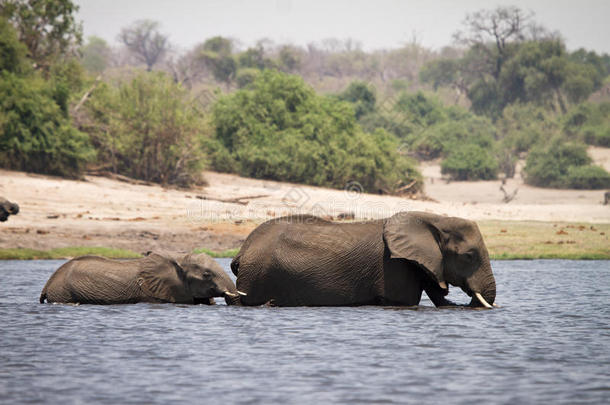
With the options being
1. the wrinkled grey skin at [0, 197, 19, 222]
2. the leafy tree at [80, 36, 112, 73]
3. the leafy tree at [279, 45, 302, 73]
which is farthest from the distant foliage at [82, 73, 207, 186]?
the leafy tree at [80, 36, 112, 73]

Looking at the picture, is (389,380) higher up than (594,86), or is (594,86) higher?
(594,86)

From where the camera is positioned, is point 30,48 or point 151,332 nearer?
point 151,332

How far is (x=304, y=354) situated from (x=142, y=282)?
15.0 ft

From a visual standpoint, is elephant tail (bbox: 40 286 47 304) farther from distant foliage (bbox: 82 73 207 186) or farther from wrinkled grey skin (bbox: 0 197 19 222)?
distant foliage (bbox: 82 73 207 186)

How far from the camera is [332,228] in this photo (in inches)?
524

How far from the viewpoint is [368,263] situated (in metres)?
12.7

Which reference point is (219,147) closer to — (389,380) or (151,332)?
(151,332)

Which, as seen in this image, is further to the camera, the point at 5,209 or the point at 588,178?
the point at 588,178

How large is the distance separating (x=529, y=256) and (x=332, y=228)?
1247 centimetres

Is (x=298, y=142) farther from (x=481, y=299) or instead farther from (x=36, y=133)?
(x=481, y=299)

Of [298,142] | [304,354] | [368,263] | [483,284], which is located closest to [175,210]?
[298,142]

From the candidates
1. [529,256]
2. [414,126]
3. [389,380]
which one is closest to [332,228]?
[389,380]

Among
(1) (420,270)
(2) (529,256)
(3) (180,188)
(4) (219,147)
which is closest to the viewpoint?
(1) (420,270)

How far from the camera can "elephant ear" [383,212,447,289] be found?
1222 cm
